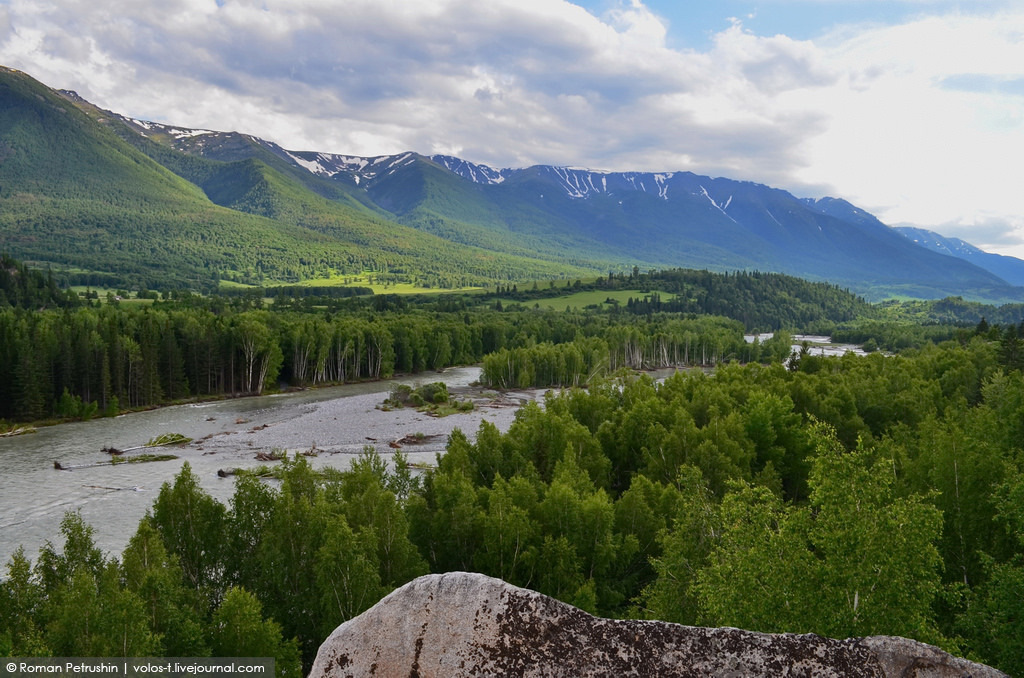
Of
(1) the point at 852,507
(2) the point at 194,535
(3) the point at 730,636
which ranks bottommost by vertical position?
(2) the point at 194,535

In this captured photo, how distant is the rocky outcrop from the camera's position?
20.3 ft

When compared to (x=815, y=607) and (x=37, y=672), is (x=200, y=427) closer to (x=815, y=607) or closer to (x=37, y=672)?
(x=37, y=672)

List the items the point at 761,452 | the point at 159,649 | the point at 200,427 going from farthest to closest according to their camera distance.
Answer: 1. the point at 200,427
2. the point at 761,452
3. the point at 159,649

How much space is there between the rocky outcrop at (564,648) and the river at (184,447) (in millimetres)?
38527

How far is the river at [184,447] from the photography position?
45.8 meters

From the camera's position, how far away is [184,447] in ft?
229

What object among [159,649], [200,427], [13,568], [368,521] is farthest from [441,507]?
[200,427]

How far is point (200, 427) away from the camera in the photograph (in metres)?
81.0

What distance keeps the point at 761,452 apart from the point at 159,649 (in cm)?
4149

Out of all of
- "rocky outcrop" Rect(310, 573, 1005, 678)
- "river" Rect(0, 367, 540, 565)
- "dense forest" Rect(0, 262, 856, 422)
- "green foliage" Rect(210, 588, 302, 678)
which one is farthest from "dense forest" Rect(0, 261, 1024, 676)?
"dense forest" Rect(0, 262, 856, 422)

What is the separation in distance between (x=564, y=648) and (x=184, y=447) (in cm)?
7349

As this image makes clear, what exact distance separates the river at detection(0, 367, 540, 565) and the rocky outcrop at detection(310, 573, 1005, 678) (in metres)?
38.5

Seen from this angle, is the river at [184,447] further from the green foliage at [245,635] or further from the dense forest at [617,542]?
the green foliage at [245,635]

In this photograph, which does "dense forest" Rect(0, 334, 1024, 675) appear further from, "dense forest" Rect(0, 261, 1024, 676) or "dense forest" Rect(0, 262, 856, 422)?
"dense forest" Rect(0, 262, 856, 422)
